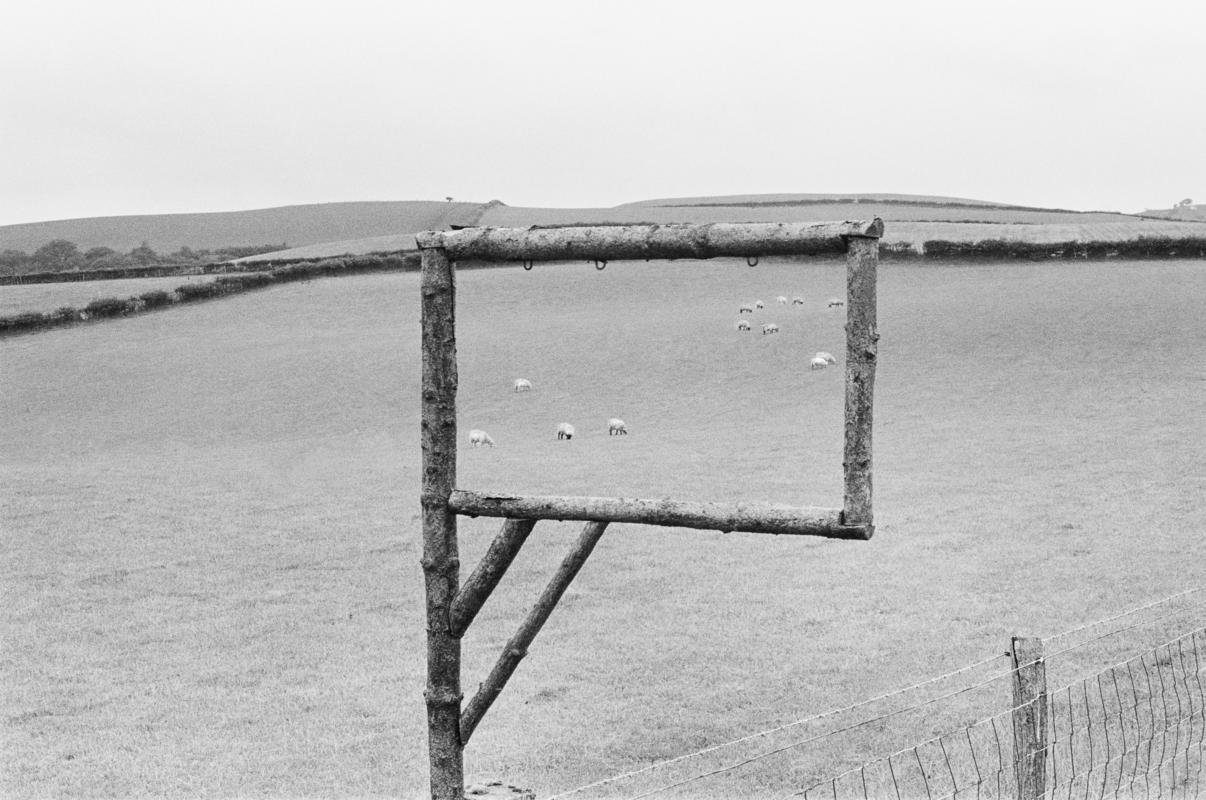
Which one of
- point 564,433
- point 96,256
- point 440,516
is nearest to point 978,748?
point 440,516

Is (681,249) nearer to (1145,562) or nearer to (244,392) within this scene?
(1145,562)

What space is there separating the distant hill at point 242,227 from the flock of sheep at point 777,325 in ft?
151

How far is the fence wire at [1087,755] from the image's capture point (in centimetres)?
843

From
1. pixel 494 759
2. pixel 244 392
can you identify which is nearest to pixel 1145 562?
pixel 494 759

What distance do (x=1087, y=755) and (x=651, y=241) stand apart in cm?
623

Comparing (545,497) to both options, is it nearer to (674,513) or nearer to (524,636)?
(674,513)

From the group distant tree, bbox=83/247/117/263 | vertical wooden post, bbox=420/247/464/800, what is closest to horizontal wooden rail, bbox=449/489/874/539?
vertical wooden post, bbox=420/247/464/800

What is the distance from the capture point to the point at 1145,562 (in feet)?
47.6

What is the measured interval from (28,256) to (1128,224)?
65.5 m

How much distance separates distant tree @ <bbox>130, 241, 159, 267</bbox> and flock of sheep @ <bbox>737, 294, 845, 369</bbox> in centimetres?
4600

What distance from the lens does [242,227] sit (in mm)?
96250

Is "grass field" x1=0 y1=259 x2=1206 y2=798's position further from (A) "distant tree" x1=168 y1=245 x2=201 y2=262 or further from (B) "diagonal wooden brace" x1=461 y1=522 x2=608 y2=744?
(A) "distant tree" x1=168 y1=245 x2=201 y2=262

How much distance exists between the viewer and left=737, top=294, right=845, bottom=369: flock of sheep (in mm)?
32406

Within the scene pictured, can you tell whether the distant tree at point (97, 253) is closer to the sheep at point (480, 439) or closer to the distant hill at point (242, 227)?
the distant hill at point (242, 227)
